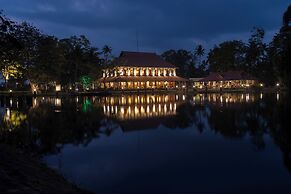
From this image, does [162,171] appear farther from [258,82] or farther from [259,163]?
[258,82]

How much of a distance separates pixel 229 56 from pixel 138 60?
3778 centimetres

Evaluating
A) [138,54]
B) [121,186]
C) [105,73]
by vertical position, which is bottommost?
[121,186]

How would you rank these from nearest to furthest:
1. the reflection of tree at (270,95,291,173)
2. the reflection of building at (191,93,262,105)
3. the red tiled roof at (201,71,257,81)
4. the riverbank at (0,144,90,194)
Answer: the riverbank at (0,144,90,194)
the reflection of tree at (270,95,291,173)
the reflection of building at (191,93,262,105)
the red tiled roof at (201,71,257,81)

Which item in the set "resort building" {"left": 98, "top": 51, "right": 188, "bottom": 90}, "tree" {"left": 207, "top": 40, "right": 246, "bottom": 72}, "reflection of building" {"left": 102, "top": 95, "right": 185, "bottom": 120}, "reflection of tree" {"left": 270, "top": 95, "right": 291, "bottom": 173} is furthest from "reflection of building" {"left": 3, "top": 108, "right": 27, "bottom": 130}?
"tree" {"left": 207, "top": 40, "right": 246, "bottom": 72}

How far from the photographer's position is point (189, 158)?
42.9 feet

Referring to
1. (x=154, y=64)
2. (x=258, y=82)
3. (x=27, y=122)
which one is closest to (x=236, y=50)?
(x=258, y=82)

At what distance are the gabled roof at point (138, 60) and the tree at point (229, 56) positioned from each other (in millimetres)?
28885

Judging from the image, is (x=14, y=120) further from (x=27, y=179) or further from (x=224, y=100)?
(x=224, y=100)

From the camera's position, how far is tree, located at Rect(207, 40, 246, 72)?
10442cm

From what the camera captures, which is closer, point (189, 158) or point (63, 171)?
point (63, 171)

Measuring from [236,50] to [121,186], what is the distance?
101609mm

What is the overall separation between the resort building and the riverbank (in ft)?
211

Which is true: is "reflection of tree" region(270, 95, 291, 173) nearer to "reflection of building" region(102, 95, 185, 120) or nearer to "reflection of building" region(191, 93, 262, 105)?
"reflection of building" region(102, 95, 185, 120)

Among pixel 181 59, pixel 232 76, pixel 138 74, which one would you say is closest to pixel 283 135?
pixel 138 74
